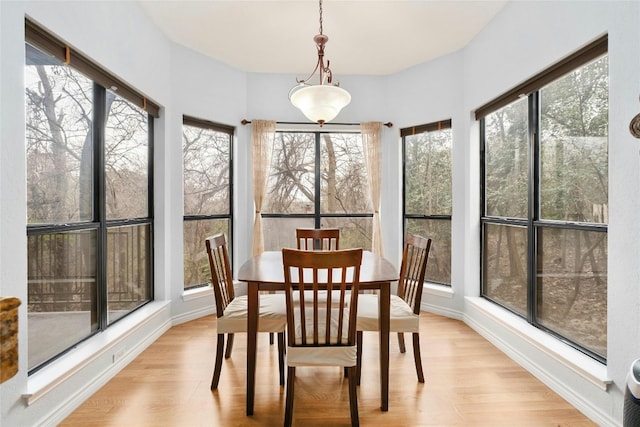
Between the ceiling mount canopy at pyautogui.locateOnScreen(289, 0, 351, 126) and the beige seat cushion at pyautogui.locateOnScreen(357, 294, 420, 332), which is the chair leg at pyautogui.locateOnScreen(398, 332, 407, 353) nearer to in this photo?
the beige seat cushion at pyautogui.locateOnScreen(357, 294, 420, 332)

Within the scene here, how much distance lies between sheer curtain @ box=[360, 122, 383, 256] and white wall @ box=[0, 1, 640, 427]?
144mm

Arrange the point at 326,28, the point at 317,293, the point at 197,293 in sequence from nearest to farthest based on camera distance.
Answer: the point at 317,293 → the point at 326,28 → the point at 197,293

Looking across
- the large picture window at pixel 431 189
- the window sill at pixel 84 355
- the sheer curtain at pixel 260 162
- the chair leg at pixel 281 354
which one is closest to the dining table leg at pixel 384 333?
the chair leg at pixel 281 354

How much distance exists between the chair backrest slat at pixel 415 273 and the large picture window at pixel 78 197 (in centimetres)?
224

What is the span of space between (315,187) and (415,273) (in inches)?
80.7

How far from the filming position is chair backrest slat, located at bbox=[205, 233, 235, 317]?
2.14 meters

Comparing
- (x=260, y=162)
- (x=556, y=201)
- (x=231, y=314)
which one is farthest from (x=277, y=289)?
(x=260, y=162)

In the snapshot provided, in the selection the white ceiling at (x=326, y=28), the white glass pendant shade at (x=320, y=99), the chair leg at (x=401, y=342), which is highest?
the white ceiling at (x=326, y=28)

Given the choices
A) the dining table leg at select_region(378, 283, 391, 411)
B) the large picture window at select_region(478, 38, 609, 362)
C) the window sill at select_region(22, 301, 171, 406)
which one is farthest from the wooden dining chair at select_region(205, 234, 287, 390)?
the large picture window at select_region(478, 38, 609, 362)

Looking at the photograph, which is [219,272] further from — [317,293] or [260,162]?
[260,162]

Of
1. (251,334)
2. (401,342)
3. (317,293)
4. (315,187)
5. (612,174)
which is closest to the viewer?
(317,293)

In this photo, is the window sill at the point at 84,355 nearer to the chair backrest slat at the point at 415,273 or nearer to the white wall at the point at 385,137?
the white wall at the point at 385,137

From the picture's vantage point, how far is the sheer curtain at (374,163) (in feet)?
13.3

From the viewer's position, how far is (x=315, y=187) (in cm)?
421
